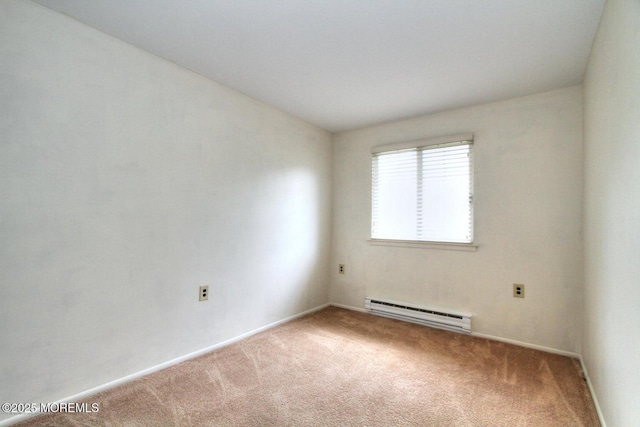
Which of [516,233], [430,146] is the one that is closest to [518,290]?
[516,233]

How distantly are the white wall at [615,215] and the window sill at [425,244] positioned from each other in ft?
3.09

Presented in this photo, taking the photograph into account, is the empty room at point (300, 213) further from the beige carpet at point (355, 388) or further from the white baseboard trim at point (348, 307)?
the white baseboard trim at point (348, 307)

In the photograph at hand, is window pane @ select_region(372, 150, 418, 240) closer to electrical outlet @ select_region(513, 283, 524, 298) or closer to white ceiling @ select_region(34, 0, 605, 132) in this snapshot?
white ceiling @ select_region(34, 0, 605, 132)

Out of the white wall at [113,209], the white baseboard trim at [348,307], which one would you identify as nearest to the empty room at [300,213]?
the white wall at [113,209]

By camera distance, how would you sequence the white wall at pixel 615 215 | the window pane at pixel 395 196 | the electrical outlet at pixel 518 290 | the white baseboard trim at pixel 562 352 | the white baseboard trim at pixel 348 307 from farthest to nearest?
the white baseboard trim at pixel 348 307, the window pane at pixel 395 196, the electrical outlet at pixel 518 290, the white baseboard trim at pixel 562 352, the white wall at pixel 615 215

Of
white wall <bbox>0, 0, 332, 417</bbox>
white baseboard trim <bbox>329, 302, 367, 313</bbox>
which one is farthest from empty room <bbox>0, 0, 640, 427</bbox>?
white baseboard trim <bbox>329, 302, 367, 313</bbox>

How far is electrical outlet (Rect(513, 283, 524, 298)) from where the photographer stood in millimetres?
2622

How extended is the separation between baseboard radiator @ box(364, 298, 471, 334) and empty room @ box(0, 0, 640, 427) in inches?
1.1

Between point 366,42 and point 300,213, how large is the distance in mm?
1939

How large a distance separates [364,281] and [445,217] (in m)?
1.21

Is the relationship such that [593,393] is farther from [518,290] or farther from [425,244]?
[425,244]

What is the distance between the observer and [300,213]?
3398 mm

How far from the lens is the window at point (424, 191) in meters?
2.95

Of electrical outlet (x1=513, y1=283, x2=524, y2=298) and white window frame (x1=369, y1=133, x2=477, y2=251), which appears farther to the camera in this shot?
white window frame (x1=369, y1=133, x2=477, y2=251)
